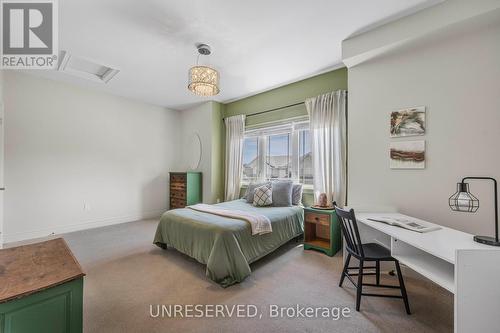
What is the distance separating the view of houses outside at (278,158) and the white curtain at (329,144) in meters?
0.34

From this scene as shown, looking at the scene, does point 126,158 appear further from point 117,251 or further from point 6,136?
point 117,251

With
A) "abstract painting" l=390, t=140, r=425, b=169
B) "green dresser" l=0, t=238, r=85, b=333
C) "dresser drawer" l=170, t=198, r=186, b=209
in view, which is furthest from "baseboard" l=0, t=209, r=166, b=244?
"abstract painting" l=390, t=140, r=425, b=169

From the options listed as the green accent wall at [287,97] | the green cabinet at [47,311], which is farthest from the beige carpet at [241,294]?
the green accent wall at [287,97]

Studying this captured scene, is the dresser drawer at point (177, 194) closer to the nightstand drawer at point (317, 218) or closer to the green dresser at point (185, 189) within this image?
the green dresser at point (185, 189)

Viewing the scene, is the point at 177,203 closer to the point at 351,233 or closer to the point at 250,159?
the point at 250,159

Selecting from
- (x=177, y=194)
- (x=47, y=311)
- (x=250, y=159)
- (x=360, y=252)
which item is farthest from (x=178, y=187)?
(x=360, y=252)

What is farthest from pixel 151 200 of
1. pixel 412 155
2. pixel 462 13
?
pixel 462 13

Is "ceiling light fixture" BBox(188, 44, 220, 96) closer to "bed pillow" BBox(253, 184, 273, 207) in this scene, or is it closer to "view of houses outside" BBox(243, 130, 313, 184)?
"bed pillow" BBox(253, 184, 273, 207)

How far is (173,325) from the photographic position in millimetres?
1544

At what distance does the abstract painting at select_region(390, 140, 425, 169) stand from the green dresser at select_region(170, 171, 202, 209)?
3727 mm

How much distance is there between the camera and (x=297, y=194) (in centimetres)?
347

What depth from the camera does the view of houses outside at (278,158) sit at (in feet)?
12.1

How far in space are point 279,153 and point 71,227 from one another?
13.2 feet

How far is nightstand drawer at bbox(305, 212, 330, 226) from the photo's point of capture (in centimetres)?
277
